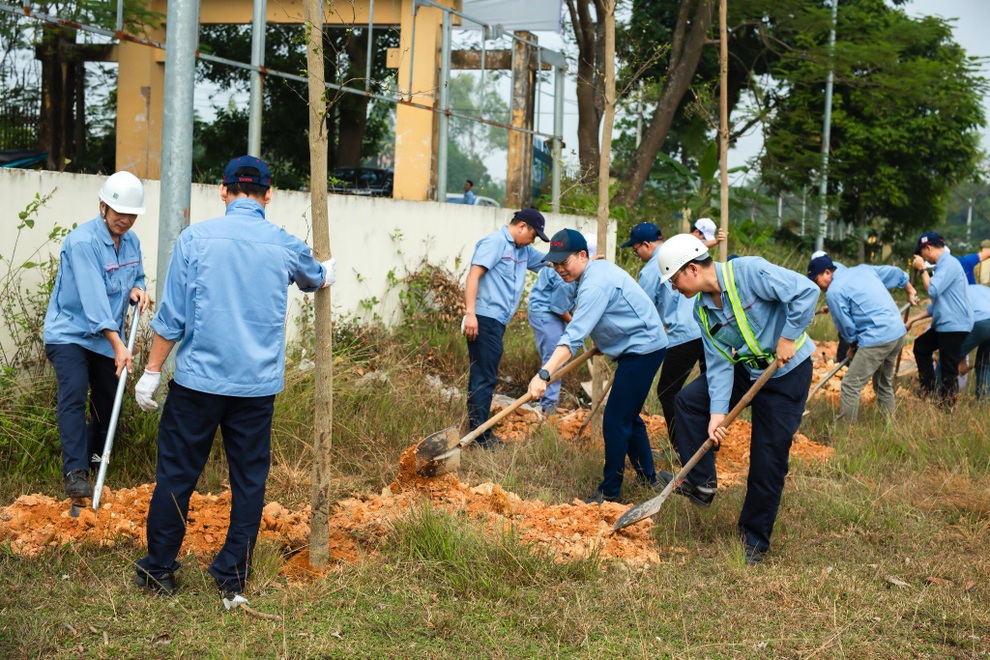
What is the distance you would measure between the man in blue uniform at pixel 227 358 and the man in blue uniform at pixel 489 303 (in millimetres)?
3044

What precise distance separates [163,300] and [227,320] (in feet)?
0.96

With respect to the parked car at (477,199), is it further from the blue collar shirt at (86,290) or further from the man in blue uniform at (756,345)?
the man in blue uniform at (756,345)

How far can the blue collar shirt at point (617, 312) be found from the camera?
19.3ft

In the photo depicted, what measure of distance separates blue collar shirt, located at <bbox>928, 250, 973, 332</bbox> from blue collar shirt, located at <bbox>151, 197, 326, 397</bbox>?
6.66 meters

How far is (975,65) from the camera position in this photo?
2053cm

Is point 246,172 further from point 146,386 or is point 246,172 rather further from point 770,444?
point 770,444

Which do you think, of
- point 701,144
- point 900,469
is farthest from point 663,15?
point 900,469

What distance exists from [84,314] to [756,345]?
342 cm

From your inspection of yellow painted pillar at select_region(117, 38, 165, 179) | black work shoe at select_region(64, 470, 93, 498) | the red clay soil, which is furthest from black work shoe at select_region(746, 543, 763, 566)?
yellow painted pillar at select_region(117, 38, 165, 179)

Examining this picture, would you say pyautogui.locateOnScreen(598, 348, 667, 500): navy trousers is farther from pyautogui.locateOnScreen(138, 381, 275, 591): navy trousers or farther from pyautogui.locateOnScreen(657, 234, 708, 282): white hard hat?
pyautogui.locateOnScreen(138, 381, 275, 591): navy trousers

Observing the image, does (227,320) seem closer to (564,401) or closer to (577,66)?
(564,401)

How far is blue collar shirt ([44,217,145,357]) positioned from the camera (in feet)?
16.9

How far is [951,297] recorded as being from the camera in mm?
8945

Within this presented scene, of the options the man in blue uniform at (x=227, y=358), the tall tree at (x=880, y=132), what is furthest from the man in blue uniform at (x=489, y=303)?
the tall tree at (x=880, y=132)
